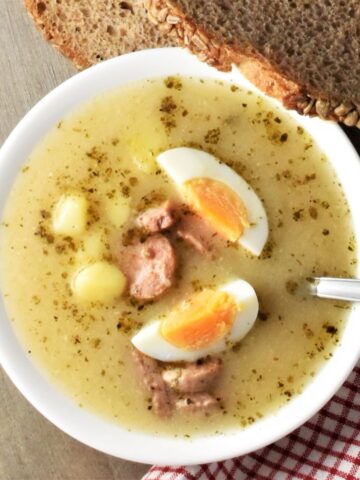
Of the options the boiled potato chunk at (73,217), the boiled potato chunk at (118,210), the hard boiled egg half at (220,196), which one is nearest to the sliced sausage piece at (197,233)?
the hard boiled egg half at (220,196)

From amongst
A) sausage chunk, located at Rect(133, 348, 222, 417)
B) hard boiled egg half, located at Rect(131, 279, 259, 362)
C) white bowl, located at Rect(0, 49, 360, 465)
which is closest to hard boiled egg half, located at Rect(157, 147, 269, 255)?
hard boiled egg half, located at Rect(131, 279, 259, 362)

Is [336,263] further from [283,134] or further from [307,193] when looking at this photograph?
[283,134]

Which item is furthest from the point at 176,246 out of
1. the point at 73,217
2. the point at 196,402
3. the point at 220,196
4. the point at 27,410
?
the point at 27,410

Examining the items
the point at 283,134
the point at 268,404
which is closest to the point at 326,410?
the point at 268,404

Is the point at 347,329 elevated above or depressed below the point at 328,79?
below

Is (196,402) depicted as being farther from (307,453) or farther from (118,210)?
(118,210)

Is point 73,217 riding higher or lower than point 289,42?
lower

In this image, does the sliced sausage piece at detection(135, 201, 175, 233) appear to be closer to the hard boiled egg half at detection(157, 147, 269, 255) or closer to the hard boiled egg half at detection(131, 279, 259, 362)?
the hard boiled egg half at detection(157, 147, 269, 255)
